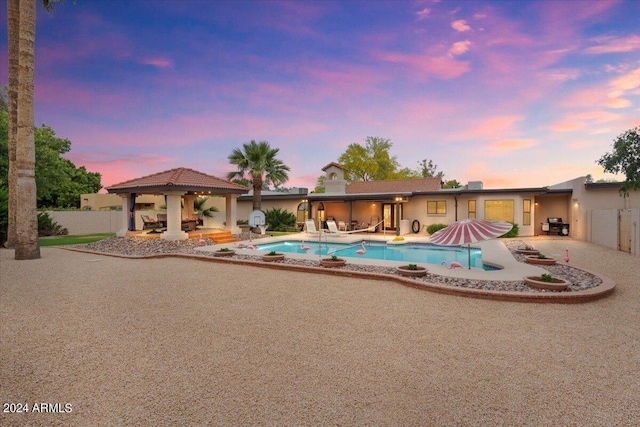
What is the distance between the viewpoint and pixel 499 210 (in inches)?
778

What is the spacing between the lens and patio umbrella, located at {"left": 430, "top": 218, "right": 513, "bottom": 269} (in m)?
8.32

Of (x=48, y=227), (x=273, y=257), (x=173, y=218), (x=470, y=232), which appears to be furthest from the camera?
(x=48, y=227)

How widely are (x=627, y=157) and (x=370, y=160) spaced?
36254 millimetres

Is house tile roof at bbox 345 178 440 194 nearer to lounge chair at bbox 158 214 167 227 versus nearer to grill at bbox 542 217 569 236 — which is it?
grill at bbox 542 217 569 236

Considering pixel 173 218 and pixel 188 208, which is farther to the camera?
pixel 188 208

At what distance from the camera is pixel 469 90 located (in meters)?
17.1

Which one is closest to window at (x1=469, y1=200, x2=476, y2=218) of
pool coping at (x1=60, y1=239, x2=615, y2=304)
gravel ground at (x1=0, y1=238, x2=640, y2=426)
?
pool coping at (x1=60, y1=239, x2=615, y2=304)

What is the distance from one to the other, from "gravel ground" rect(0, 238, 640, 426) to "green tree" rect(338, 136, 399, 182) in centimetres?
4154

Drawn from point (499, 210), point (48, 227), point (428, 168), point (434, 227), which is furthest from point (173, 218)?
point (428, 168)

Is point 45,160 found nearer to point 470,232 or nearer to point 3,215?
point 3,215

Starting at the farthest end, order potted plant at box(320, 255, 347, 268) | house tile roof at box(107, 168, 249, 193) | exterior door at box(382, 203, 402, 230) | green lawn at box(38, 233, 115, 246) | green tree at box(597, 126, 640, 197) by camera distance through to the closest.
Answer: exterior door at box(382, 203, 402, 230), green lawn at box(38, 233, 115, 246), house tile roof at box(107, 168, 249, 193), green tree at box(597, 126, 640, 197), potted plant at box(320, 255, 347, 268)

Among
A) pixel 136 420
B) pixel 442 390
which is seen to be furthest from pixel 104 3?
pixel 442 390

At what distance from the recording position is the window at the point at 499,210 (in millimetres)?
19547

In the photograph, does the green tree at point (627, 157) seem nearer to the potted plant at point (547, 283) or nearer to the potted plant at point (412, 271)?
the potted plant at point (547, 283)
